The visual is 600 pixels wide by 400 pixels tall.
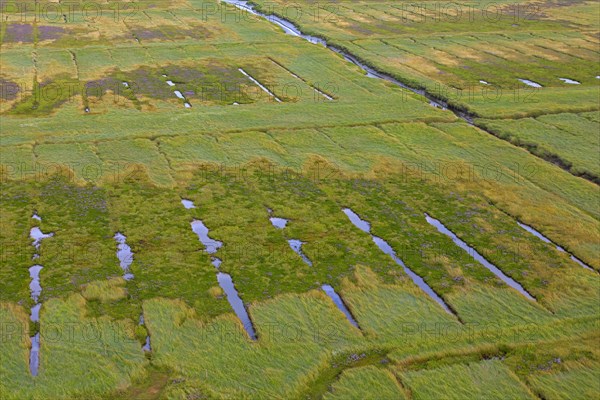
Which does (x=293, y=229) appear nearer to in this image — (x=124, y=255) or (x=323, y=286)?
(x=323, y=286)

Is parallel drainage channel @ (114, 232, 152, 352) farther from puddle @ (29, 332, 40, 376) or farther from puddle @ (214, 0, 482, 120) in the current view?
puddle @ (214, 0, 482, 120)

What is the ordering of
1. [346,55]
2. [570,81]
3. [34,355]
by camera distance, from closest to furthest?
[34,355]
[570,81]
[346,55]

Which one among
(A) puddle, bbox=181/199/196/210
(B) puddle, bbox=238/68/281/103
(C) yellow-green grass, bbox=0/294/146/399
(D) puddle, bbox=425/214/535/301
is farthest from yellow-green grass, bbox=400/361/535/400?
(B) puddle, bbox=238/68/281/103

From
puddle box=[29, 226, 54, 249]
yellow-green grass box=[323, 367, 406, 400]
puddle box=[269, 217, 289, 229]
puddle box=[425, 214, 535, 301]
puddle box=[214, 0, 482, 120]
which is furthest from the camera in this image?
puddle box=[214, 0, 482, 120]

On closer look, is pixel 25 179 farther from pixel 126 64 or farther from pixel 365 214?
pixel 126 64

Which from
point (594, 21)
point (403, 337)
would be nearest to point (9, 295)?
point (403, 337)

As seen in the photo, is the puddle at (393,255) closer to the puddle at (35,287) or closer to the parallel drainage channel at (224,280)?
the parallel drainage channel at (224,280)

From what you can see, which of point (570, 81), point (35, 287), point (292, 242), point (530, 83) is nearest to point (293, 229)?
point (292, 242)
